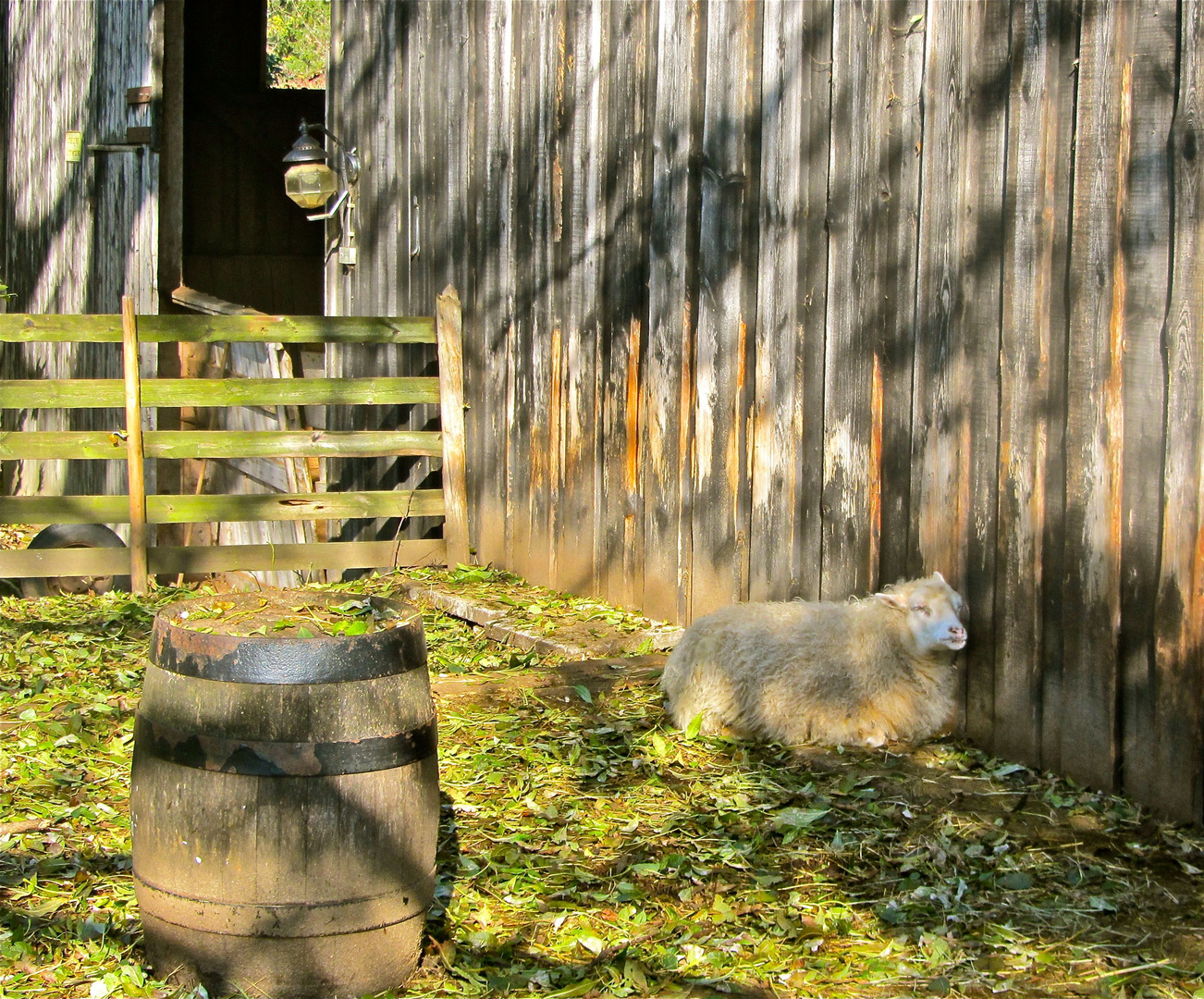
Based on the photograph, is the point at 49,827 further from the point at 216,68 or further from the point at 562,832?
the point at 216,68

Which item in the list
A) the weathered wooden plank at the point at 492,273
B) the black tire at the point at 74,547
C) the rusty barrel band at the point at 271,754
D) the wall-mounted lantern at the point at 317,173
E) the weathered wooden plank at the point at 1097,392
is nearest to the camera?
the rusty barrel band at the point at 271,754

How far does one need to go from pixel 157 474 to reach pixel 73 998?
820 cm

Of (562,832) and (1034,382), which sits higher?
(1034,382)

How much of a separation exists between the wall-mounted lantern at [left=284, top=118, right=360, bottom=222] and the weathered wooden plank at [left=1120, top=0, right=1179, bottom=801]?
715cm

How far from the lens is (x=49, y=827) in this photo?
409 cm

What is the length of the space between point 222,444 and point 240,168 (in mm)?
9846

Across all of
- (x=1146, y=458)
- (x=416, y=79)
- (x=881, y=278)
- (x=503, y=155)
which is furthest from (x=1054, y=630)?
(x=416, y=79)

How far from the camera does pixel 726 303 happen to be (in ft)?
20.0

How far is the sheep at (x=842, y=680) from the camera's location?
4875 mm

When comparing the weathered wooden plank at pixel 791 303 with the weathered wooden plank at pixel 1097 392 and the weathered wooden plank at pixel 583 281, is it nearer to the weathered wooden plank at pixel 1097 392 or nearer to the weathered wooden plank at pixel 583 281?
the weathered wooden plank at pixel 1097 392

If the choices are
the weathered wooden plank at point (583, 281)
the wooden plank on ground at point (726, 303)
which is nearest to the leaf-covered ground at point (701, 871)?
the wooden plank on ground at point (726, 303)

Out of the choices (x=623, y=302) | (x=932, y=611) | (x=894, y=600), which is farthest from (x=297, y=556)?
(x=932, y=611)

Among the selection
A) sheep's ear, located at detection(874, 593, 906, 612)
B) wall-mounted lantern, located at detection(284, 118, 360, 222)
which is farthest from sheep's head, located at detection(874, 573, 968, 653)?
wall-mounted lantern, located at detection(284, 118, 360, 222)

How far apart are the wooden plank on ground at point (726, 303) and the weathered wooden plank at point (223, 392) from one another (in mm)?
2891
